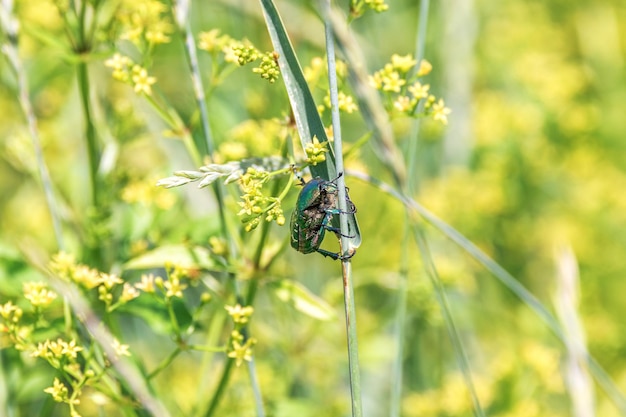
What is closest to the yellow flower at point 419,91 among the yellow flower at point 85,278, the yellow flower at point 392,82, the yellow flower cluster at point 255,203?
the yellow flower at point 392,82

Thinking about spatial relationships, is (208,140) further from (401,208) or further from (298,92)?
(401,208)

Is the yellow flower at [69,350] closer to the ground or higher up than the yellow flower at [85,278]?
closer to the ground

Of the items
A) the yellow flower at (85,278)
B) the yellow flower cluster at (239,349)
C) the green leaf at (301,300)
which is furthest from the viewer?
the green leaf at (301,300)

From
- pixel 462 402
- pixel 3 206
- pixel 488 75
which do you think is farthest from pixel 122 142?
pixel 488 75

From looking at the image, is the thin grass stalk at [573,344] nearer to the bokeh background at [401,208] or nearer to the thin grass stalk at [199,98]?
the bokeh background at [401,208]

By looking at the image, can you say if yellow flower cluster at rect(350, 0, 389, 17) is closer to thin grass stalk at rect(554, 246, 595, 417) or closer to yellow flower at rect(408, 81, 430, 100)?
yellow flower at rect(408, 81, 430, 100)

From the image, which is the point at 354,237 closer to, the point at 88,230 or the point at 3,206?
the point at 88,230
